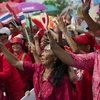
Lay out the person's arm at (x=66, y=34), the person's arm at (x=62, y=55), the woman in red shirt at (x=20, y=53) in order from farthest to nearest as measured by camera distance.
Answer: the woman in red shirt at (x=20, y=53) < the person's arm at (x=66, y=34) < the person's arm at (x=62, y=55)

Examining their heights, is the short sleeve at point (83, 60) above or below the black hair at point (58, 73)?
above

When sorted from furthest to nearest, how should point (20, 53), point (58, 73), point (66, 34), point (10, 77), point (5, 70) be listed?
point (20, 53), point (10, 77), point (5, 70), point (66, 34), point (58, 73)

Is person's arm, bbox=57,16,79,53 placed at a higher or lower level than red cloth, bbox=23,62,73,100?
higher

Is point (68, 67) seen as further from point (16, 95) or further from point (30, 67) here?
point (16, 95)

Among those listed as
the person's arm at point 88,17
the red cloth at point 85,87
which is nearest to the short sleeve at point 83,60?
the person's arm at point 88,17

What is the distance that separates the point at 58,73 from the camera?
3.29 m

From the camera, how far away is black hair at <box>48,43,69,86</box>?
10.7ft

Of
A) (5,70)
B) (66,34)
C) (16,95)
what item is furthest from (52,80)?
(16,95)

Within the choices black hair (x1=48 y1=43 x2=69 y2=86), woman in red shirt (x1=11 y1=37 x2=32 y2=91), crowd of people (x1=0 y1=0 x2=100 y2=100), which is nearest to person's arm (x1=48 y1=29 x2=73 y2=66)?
crowd of people (x1=0 y1=0 x2=100 y2=100)

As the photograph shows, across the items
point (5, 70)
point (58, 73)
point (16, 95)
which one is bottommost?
point (16, 95)

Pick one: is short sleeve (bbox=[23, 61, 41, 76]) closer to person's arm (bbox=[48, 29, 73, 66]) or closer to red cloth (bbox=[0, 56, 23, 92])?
red cloth (bbox=[0, 56, 23, 92])

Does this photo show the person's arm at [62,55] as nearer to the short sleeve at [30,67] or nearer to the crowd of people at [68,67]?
the crowd of people at [68,67]

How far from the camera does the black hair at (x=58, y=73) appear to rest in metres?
3.26

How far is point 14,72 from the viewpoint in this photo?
14.8 ft
